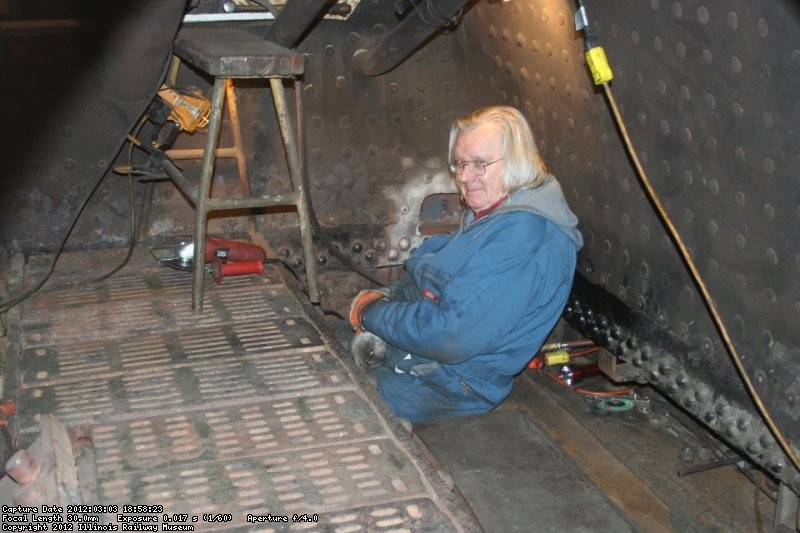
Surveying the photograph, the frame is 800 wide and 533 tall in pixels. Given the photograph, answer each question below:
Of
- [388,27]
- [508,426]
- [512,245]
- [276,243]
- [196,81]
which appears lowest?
[508,426]

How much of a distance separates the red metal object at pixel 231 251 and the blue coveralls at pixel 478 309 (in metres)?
0.73

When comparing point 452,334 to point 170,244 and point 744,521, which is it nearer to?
point 744,521

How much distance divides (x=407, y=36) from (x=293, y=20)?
51 cm

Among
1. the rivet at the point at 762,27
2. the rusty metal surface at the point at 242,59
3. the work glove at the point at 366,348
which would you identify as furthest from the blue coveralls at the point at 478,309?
the rivet at the point at 762,27

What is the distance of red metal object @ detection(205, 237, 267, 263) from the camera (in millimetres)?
3852

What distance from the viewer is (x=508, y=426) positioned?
12.7 feet

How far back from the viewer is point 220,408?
2.74 meters

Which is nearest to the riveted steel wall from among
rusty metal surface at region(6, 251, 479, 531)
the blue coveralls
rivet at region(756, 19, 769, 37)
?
rivet at region(756, 19, 769, 37)

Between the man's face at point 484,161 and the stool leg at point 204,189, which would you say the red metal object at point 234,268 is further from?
the man's face at point 484,161

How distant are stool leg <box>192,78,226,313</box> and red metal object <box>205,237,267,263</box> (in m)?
0.38

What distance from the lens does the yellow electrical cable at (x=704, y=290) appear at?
8.79ft

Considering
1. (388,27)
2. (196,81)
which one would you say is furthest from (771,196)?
(196,81)

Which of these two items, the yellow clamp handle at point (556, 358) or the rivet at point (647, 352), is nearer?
the rivet at point (647, 352)

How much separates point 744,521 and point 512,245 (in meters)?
1.34
